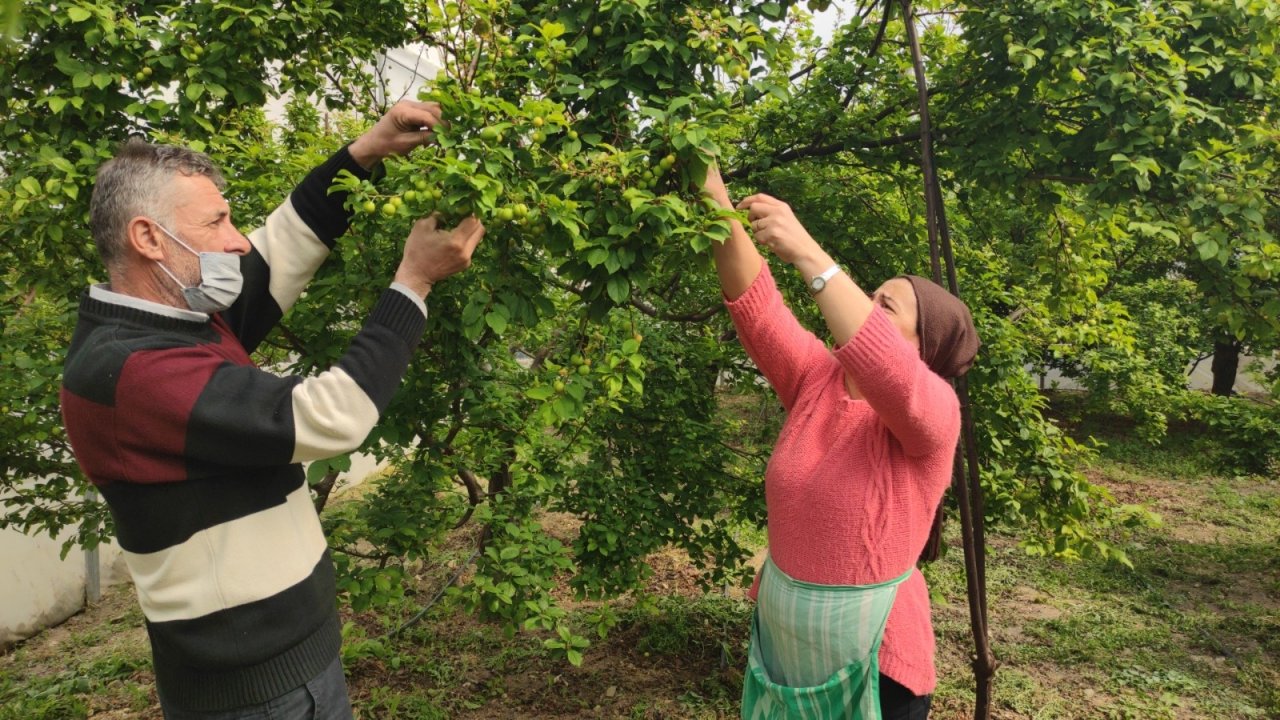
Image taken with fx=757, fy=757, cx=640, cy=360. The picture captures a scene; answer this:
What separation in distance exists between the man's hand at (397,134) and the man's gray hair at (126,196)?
476mm

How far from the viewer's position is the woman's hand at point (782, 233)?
66.2 inches

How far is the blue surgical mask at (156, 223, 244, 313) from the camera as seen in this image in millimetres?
1533

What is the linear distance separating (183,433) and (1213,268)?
325cm

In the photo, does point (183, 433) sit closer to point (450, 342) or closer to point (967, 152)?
point (450, 342)

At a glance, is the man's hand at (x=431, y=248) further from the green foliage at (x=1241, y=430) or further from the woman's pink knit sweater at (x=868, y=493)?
the green foliage at (x=1241, y=430)

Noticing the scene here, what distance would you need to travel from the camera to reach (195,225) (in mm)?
1552

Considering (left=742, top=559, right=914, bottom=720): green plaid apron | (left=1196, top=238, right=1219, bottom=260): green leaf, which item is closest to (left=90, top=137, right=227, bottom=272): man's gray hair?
(left=742, top=559, right=914, bottom=720): green plaid apron

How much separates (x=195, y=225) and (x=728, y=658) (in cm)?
405

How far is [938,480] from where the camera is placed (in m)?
1.75

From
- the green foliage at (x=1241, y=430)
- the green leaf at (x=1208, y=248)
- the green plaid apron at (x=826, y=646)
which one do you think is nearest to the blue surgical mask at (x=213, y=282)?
the green plaid apron at (x=826, y=646)

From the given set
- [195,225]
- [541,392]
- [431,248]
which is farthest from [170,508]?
[541,392]

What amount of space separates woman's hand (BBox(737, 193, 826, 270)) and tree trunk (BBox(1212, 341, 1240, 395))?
13470 mm

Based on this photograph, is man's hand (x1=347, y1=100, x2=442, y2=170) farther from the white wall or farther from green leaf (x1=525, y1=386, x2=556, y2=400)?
the white wall

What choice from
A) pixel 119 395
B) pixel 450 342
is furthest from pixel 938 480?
pixel 119 395
